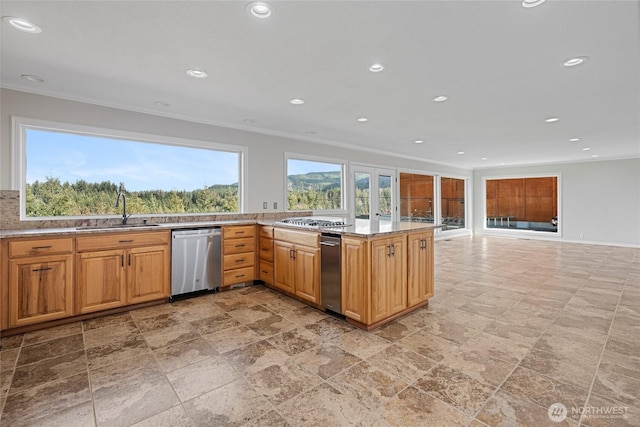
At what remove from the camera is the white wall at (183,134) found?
3.13 metres

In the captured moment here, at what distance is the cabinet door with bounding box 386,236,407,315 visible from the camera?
2996 millimetres

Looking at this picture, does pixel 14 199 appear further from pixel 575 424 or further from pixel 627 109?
pixel 627 109

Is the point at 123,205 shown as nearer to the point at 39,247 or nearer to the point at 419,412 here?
the point at 39,247

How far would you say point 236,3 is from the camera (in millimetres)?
1855

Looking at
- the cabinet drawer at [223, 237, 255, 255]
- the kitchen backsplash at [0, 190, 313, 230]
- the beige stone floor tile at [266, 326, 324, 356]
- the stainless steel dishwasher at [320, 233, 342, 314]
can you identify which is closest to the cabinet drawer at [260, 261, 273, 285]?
the cabinet drawer at [223, 237, 255, 255]

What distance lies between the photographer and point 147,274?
11.4 ft

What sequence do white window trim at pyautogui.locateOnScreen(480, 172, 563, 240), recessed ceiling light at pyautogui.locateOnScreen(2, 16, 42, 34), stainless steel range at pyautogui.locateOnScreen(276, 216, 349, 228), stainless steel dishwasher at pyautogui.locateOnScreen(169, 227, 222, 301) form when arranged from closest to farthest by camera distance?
recessed ceiling light at pyautogui.locateOnScreen(2, 16, 42, 34) < stainless steel range at pyautogui.locateOnScreen(276, 216, 349, 228) < stainless steel dishwasher at pyautogui.locateOnScreen(169, 227, 222, 301) < white window trim at pyautogui.locateOnScreen(480, 172, 563, 240)

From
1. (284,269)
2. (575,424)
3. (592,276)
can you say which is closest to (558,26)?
(575,424)

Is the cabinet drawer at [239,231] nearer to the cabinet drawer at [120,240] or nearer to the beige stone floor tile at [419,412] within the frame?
the cabinet drawer at [120,240]

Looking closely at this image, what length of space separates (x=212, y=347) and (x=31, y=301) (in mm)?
1830

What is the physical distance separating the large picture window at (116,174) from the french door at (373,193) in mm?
2698

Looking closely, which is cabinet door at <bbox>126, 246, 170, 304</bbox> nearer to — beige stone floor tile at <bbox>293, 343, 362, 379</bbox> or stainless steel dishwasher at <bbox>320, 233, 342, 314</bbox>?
stainless steel dishwasher at <bbox>320, 233, 342, 314</bbox>

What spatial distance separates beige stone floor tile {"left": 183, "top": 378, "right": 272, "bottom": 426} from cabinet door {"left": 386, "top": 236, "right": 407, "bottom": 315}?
1.58m

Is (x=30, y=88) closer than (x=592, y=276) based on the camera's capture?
Yes
